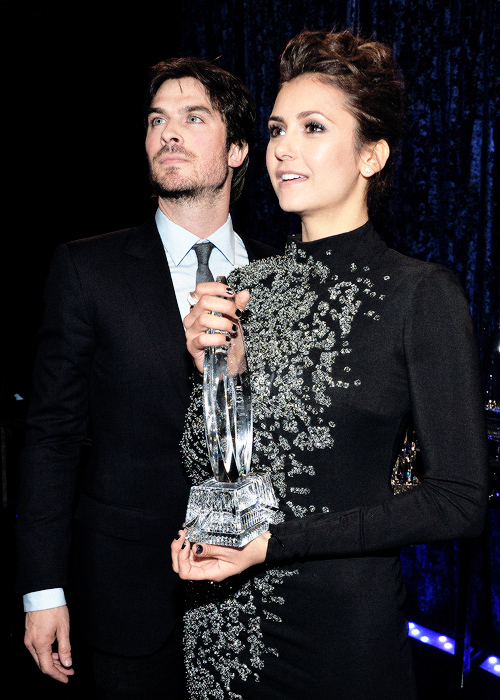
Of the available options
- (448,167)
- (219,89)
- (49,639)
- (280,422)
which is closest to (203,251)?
(219,89)

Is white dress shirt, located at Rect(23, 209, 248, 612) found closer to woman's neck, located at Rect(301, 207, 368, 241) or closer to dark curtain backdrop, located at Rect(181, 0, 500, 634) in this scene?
woman's neck, located at Rect(301, 207, 368, 241)

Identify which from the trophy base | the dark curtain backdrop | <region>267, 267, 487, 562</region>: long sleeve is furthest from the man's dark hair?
the trophy base

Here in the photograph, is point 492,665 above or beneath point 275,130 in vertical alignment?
beneath

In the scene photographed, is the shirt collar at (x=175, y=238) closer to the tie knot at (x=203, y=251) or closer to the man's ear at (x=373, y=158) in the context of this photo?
the tie knot at (x=203, y=251)

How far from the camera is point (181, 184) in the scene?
189 cm

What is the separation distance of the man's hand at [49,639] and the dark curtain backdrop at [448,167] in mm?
1925

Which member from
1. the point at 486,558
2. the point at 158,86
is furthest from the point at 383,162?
the point at 486,558

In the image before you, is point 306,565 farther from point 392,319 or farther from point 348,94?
point 348,94

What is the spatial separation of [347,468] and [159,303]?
2.32 feet

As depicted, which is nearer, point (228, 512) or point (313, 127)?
point (228, 512)

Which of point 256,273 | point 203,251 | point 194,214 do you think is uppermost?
point 194,214

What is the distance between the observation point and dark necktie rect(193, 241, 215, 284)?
1.76 meters

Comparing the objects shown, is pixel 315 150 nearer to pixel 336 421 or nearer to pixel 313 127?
pixel 313 127

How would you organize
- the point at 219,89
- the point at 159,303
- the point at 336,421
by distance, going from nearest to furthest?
the point at 336,421 → the point at 159,303 → the point at 219,89
